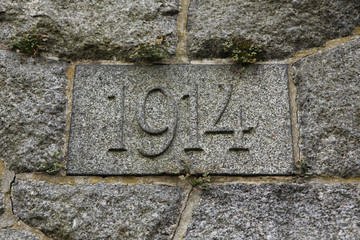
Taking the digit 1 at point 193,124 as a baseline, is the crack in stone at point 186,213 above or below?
below

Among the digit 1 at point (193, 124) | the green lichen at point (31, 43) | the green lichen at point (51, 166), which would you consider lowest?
the green lichen at point (51, 166)

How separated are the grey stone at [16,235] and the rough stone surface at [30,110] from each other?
234 millimetres

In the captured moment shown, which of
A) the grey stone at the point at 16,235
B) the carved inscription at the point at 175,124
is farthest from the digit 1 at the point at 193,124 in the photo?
the grey stone at the point at 16,235

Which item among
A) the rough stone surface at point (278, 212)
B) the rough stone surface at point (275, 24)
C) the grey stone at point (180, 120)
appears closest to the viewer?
the rough stone surface at point (278, 212)

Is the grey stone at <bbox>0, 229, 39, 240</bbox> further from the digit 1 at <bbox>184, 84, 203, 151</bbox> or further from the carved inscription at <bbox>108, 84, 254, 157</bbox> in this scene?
the digit 1 at <bbox>184, 84, 203, 151</bbox>

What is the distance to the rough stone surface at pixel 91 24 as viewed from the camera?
1.56 metres

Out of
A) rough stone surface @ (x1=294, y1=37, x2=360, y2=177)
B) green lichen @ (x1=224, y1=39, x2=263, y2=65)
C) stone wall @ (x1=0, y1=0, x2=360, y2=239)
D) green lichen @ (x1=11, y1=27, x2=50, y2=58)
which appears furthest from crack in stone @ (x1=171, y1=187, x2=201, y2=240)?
green lichen @ (x1=11, y1=27, x2=50, y2=58)

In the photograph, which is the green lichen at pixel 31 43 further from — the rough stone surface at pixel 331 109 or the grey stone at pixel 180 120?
the rough stone surface at pixel 331 109

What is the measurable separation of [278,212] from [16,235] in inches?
38.4

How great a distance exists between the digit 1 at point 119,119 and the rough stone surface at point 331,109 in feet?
2.33

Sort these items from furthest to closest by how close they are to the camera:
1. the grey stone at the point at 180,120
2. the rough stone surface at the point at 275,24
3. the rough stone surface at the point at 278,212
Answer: the rough stone surface at the point at 275,24, the grey stone at the point at 180,120, the rough stone surface at the point at 278,212

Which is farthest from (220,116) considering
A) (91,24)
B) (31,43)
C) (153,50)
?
(31,43)

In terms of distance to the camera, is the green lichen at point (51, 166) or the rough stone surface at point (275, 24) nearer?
the green lichen at point (51, 166)

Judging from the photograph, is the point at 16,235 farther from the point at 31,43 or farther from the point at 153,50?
the point at 153,50
